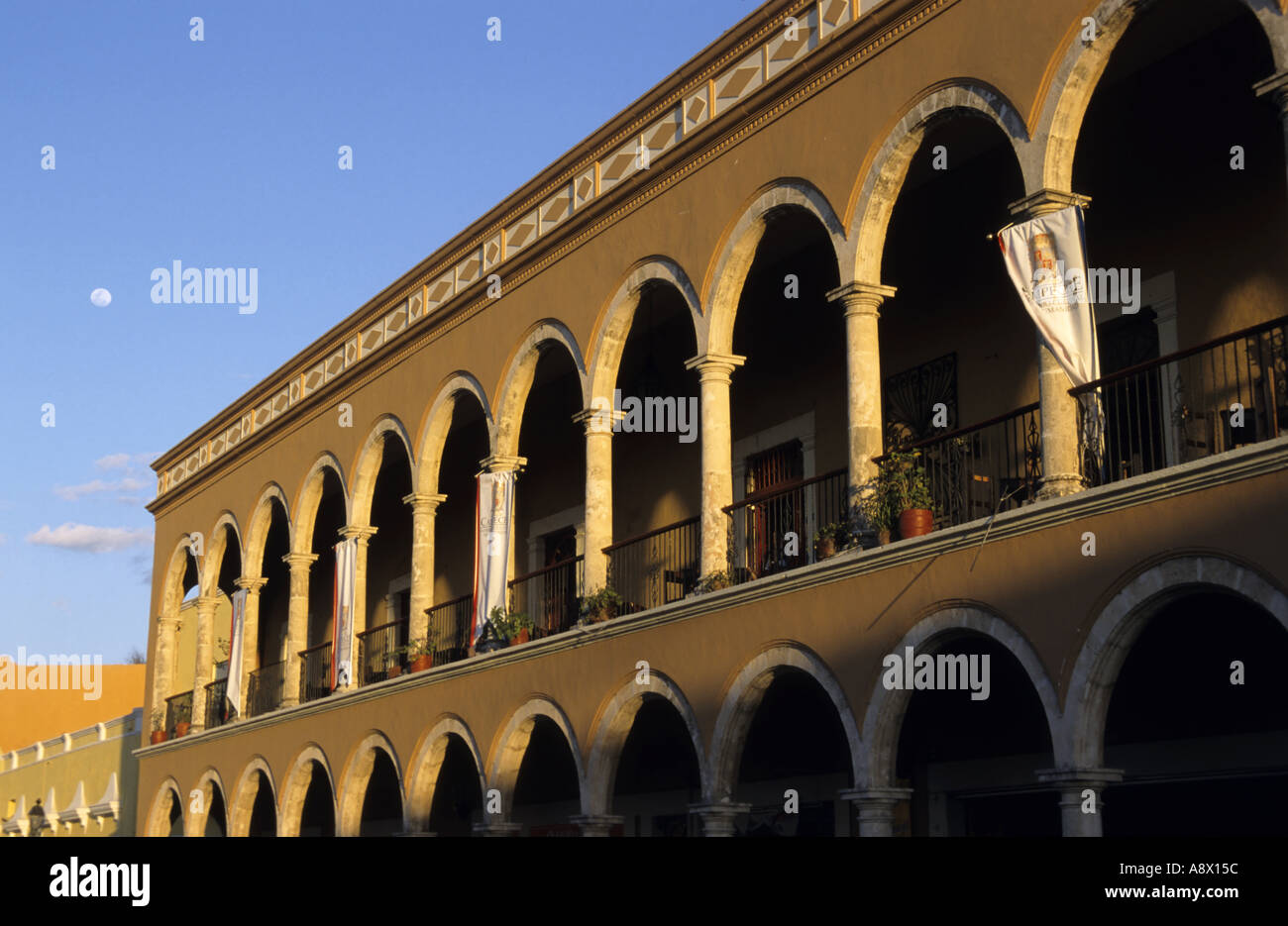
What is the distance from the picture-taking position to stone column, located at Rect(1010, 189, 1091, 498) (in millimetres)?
10500

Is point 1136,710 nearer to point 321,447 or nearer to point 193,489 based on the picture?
point 321,447

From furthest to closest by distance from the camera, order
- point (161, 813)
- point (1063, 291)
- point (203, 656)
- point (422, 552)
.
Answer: point (161, 813), point (203, 656), point (422, 552), point (1063, 291)

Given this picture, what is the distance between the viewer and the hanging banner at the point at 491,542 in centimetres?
1700

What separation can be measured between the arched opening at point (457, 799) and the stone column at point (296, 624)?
2293mm

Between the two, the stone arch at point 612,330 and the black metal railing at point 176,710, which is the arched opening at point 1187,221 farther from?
the black metal railing at point 176,710

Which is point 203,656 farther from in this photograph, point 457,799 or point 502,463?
point 502,463

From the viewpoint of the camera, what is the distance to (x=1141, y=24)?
38.0 ft

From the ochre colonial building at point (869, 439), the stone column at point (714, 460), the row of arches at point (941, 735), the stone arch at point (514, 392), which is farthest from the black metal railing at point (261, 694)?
the stone column at point (714, 460)

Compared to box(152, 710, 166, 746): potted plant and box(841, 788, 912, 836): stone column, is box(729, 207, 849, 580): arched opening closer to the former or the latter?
box(841, 788, 912, 836): stone column

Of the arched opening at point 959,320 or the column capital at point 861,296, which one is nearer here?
the column capital at point 861,296

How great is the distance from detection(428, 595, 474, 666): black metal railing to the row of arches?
1158 millimetres

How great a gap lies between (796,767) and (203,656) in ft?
39.3

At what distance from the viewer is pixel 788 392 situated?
655 inches

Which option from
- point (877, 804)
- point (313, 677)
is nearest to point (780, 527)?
point (877, 804)
